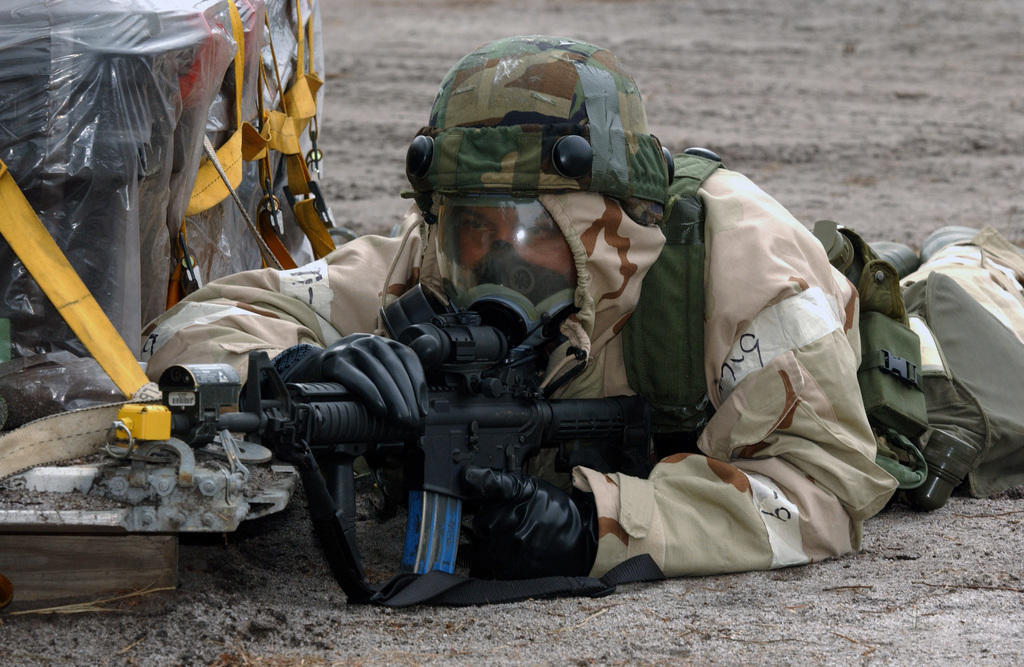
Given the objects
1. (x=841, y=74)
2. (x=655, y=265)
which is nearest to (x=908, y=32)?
(x=841, y=74)

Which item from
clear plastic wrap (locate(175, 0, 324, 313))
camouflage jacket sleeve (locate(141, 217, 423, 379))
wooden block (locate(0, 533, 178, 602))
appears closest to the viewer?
wooden block (locate(0, 533, 178, 602))

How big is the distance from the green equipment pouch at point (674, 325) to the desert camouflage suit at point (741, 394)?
1.6 inches

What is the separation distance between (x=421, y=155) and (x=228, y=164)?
3.17 ft

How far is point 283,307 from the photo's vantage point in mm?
3506

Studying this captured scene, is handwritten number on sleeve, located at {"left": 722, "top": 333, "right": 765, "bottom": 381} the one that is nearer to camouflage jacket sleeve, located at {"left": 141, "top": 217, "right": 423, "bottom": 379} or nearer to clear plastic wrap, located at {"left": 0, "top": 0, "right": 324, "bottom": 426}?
camouflage jacket sleeve, located at {"left": 141, "top": 217, "right": 423, "bottom": 379}

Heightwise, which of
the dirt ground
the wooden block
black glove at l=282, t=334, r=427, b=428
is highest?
black glove at l=282, t=334, r=427, b=428

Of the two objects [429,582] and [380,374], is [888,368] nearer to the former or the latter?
[429,582]

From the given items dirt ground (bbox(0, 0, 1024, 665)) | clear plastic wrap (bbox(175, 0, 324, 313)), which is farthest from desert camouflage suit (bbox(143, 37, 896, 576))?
clear plastic wrap (bbox(175, 0, 324, 313))

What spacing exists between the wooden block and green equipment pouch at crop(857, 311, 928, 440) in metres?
1.95

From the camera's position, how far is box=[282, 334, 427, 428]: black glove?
2.44m

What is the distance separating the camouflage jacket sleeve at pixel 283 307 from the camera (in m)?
3.21

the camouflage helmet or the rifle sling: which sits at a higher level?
the camouflage helmet

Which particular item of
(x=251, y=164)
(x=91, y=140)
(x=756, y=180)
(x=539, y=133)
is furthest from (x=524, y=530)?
(x=756, y=180)

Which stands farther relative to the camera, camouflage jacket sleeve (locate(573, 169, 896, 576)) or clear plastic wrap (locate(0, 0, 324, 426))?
camouflage jacket sleeve (locate(573, 169, 896, 576))
